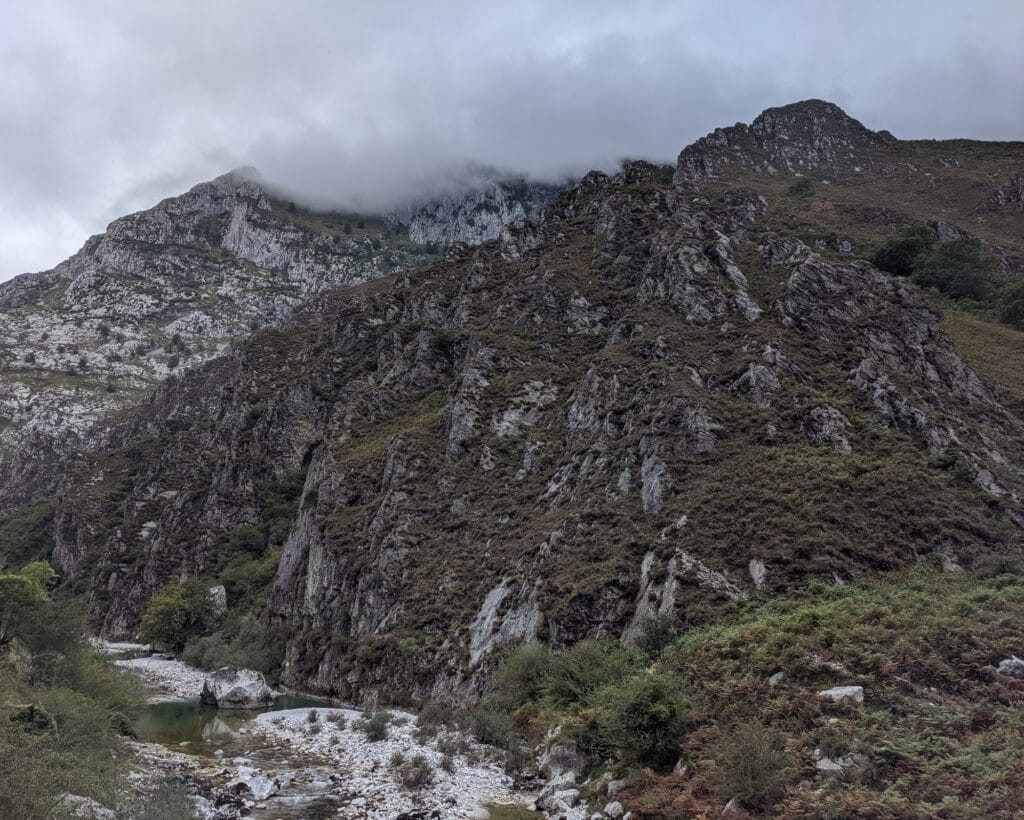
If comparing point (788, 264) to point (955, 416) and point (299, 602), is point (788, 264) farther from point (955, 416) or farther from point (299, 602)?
point (299, 602)

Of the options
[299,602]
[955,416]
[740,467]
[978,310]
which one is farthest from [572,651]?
[978,310]

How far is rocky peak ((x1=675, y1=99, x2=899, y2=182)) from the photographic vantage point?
110 meters

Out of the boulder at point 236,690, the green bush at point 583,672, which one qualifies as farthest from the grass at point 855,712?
the boulder at point 236,690

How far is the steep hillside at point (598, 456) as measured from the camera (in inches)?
1116

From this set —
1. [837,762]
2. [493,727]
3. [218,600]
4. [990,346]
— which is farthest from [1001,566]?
[218,600]

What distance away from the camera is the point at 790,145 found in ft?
391

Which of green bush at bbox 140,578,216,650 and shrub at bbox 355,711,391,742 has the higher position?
shrub at bbox 355,711,391,742

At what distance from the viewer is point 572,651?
25.8 m

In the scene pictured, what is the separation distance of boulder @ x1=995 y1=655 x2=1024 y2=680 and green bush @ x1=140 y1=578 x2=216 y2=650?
7164 centimetres

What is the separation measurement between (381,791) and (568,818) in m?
6.63

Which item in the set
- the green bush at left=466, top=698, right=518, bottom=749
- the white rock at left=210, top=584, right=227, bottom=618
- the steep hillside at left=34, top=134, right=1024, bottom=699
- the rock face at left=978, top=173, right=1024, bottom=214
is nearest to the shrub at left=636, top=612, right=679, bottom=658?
the steep hillside at left=34, top=134, right=1024, bottom=699

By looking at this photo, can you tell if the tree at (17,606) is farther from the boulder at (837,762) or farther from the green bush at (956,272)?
the green bush at (956,272)

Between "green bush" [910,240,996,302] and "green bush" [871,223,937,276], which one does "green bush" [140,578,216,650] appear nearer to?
"green bush" [871,223,937,276]

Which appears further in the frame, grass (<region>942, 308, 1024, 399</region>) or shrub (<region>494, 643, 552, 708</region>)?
grass (<region>942, 308, 1024, 399</region>)
